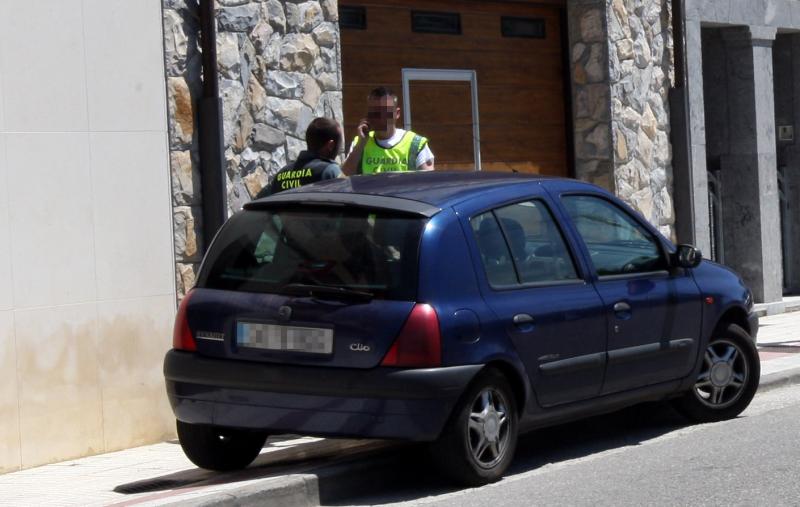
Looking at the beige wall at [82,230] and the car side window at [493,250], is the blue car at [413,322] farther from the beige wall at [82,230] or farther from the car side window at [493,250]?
the beige wall at [82,230]

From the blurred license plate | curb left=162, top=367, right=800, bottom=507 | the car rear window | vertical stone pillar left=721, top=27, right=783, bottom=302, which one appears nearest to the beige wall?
the car rear window

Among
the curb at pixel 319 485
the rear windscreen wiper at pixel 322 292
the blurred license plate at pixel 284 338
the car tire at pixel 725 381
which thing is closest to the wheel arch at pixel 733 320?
the car tire at pixel 725 381

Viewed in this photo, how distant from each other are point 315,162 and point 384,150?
0.68m

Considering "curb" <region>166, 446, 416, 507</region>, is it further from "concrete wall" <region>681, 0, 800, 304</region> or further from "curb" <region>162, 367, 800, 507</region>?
"concrete wall" <region>681, 0, 800, 304</region>

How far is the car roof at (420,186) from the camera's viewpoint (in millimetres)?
7941

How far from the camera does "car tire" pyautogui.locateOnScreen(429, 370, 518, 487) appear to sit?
7.56 metres

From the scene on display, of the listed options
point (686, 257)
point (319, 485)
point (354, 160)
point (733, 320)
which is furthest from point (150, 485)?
point (733, 320)

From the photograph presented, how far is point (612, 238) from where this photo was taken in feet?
29.6

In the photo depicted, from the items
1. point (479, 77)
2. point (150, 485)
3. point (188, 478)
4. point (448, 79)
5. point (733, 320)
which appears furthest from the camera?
point (479, 77)

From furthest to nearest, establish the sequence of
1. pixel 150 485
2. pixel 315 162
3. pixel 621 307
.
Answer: pixel 315 162 < pixel 621 307 < pixel 150 485

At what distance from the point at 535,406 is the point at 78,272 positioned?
306 cm

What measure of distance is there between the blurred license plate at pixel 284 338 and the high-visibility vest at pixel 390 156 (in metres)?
Answer: 2.58

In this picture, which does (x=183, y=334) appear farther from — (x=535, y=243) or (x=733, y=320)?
(x=733, y=320)

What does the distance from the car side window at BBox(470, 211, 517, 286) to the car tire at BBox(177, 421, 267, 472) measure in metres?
1.44
